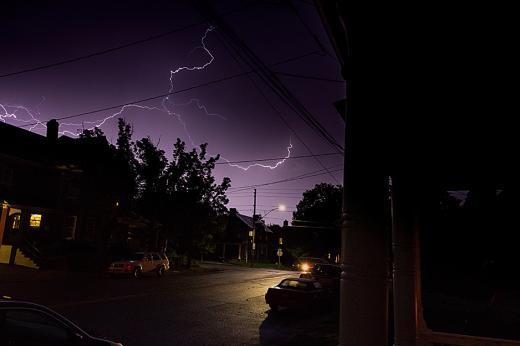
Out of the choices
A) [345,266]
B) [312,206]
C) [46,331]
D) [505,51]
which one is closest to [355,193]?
[345,266]

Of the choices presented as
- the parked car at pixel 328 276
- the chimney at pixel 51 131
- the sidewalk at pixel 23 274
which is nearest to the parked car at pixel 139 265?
the sidewalk at pixel 23 274

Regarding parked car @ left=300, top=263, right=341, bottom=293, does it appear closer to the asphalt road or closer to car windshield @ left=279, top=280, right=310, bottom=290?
the asphalt road

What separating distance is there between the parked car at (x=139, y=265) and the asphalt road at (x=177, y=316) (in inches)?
192

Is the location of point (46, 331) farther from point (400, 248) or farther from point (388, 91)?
point (400, 248)

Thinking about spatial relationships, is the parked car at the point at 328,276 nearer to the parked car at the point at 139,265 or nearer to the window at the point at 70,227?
the parked car at the point at 139,265

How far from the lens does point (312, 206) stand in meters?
65.6

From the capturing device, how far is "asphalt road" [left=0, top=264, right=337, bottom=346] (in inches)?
378

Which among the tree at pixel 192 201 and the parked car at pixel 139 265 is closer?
the parked car at pixel 139 265

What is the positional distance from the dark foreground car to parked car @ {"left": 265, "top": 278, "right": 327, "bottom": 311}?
9645 millimetres

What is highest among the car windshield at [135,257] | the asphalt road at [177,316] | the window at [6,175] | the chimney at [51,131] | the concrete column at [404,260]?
the chimney at [51,131]

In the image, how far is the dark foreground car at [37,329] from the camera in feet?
13.9

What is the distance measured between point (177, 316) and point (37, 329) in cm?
760

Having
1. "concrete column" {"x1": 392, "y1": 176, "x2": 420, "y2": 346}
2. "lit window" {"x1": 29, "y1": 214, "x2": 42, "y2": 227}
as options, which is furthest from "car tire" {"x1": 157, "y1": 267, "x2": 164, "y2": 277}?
"concrete column" {"x1": 392, "y1": 176, "x2": 420, "y2": 346}

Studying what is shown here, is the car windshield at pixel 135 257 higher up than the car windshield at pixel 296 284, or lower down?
higher up
